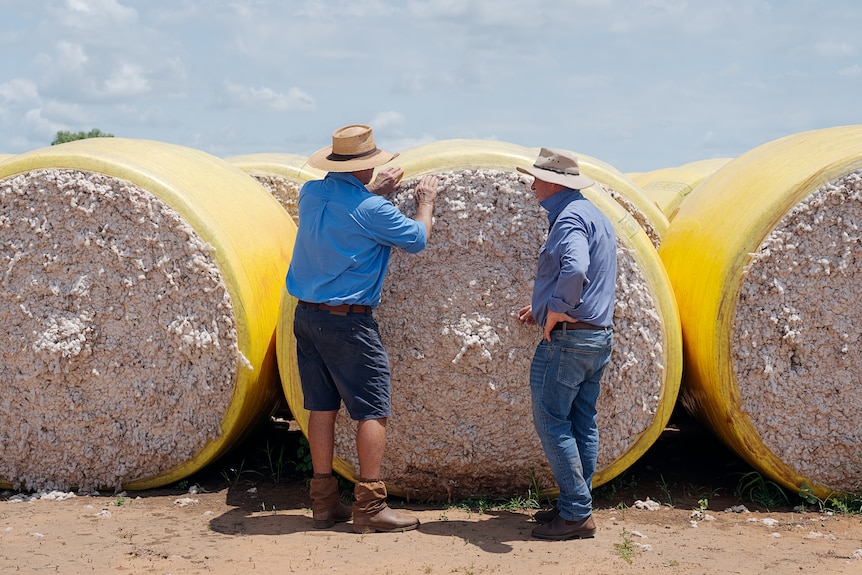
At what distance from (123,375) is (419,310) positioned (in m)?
1.63

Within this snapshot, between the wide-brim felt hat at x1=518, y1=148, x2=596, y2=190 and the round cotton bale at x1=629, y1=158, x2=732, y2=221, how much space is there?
9.23 feet

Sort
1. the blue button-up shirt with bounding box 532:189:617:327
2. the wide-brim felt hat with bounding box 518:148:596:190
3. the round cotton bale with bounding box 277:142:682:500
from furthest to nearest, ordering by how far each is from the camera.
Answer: the round cotton bale with bounding box 277:142:682:500 → the wide-brim felt hat with bounding box 518:148:596:190 → the blue button-up shirt with bounding box 532:189:617:327

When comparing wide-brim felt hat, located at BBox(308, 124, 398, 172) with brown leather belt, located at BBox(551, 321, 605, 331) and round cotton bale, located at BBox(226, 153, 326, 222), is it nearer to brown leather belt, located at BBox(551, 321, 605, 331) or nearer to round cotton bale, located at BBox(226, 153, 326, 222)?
brown leather belt, located at BBox(551, 321, 605, 331)

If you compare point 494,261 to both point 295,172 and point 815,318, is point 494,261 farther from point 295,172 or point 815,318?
point 295,172

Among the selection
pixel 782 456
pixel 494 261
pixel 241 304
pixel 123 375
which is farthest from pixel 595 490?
pixel 123 375

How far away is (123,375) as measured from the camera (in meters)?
4.80


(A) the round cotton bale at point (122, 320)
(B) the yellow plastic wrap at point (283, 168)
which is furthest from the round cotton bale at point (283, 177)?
(A) the round cotton bale at point (122, 320)

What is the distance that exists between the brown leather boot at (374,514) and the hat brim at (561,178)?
1646mm

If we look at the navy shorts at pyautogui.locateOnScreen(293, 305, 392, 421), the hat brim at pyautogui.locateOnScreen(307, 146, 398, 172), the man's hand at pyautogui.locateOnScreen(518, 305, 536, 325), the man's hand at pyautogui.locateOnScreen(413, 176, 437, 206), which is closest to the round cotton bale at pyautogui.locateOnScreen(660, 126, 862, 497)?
the man's hand at pyautogui.locateOnScreen(518, 305, 536, 325)

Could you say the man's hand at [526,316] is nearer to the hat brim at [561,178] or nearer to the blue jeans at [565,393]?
the blue jeans at [565,393]

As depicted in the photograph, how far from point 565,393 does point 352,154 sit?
1.56 metres

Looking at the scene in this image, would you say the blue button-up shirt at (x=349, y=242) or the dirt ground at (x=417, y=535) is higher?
the blue button-up shirt at (x=349, y=242)

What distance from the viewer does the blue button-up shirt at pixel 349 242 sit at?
4293mm

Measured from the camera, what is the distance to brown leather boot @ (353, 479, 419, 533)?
4.34 meters
